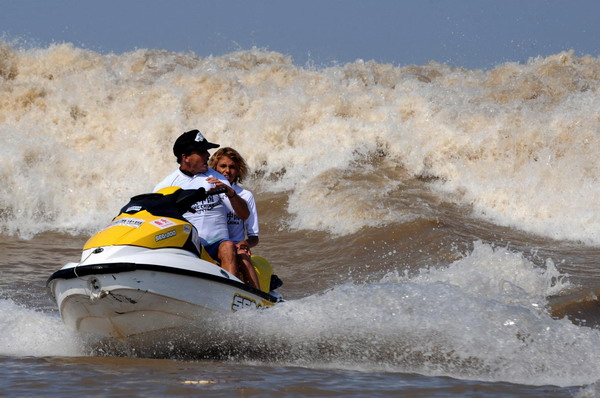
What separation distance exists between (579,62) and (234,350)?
16.9 meters

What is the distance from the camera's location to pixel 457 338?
5836 mm

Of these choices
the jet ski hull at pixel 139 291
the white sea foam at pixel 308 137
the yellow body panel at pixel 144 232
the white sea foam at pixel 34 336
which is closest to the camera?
the jet ski hull at pixel 139 291

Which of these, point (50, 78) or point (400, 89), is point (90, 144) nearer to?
point (50, 78)

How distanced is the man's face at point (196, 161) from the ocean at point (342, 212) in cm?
117

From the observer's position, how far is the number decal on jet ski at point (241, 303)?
586cm

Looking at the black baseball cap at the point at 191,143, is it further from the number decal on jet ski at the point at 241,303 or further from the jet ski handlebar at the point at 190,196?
the number decal on jet ski at the point at 241,303

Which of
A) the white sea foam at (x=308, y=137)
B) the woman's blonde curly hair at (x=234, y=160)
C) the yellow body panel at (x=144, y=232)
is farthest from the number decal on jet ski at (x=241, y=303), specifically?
the white sea foam at (x=308, y=137)

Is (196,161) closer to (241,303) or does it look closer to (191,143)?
(191,143)

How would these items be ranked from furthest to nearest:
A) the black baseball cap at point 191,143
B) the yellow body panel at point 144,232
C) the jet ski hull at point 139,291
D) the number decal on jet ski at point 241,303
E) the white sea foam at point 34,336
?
the black baseball cap at point 191,143, the white sea foam at point 34,336, the number decal on jet ski at point 241,303, the yellow body panel at point 144,232, the jet ski hull at point 139,291

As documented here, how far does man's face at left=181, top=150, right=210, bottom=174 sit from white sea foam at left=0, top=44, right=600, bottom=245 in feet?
18.2

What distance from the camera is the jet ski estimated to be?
5.48 metres

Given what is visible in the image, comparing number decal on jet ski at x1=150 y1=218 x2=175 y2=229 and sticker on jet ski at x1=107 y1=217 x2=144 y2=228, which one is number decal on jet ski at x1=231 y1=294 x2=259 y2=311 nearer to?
number decal on jet ski at x1=150 y1=218 x2=175 y2=229

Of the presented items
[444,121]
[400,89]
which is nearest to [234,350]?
[444,121]

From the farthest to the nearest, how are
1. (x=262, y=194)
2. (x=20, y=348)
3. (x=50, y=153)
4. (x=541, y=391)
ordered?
(x=50, y=153) < (x=262, y=194) < (x=20, y=348) < (x=541, y=391)
